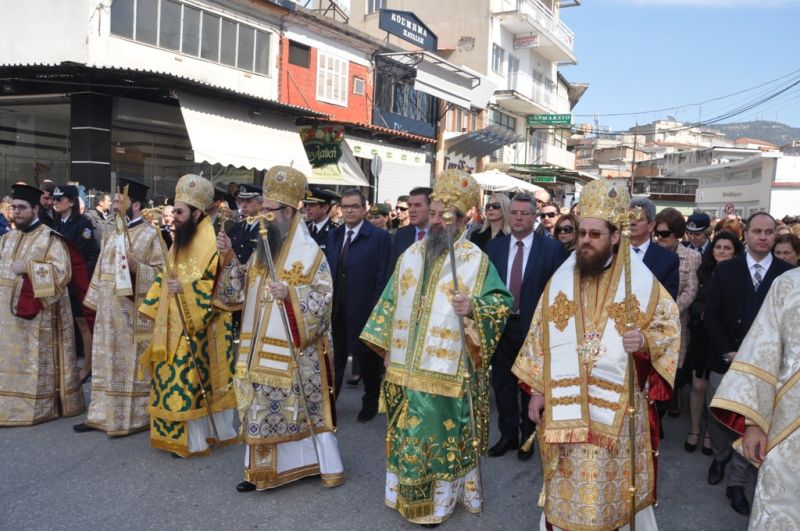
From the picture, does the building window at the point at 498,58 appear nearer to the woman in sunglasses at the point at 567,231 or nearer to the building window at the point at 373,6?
the building window at the point at 373,6

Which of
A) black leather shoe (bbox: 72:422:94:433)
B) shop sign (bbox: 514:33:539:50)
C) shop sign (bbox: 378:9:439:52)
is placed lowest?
black leather shoe (bbox: 72:422:94:433)

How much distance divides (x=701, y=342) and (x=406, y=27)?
1889 centimetres

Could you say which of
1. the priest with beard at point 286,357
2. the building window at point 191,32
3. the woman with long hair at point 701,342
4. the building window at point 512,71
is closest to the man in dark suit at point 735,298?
the woman with long hair at point 701,342

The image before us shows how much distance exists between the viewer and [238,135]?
14.9 m

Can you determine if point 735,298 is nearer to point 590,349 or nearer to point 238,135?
point 590,349

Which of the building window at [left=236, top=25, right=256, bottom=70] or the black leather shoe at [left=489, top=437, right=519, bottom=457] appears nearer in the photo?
the black leather shoe at [left=489, top=437, right=519, bottom=457]

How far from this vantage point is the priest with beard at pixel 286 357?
4398 mm

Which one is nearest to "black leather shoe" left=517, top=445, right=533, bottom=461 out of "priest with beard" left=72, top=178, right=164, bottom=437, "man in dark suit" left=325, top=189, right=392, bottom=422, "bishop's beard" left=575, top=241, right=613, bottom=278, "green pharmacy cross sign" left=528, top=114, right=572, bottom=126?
"man in dark suit" left=325, top=189, right=392, bottom=422

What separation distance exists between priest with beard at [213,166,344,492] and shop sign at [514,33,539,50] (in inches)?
1232

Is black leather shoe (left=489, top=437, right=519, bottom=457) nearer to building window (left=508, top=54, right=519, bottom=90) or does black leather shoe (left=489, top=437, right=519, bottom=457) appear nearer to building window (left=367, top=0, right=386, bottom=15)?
building window (left=367, top=0, right=386, bottom=15)

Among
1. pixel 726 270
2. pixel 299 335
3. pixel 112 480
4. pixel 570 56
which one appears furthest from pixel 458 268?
pixel 570 56

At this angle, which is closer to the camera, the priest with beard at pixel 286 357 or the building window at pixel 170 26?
the priest with beard at pixel 286 357

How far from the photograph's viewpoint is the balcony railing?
31734 mm

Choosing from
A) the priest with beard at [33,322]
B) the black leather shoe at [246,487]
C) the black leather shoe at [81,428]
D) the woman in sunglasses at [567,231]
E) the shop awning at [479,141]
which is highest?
the shop awning at [479,141]
